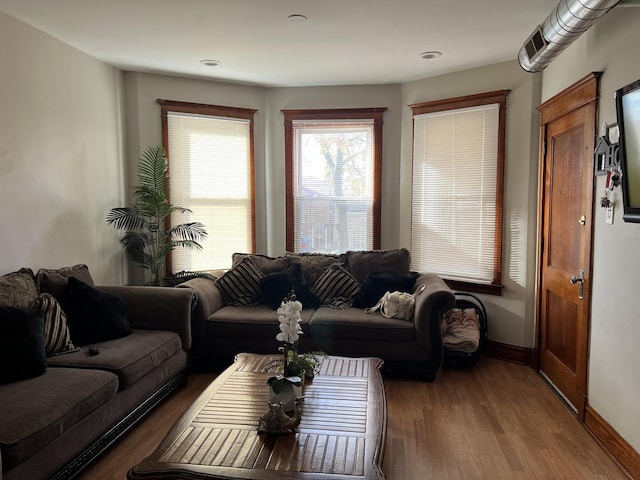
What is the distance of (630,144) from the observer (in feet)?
7.73

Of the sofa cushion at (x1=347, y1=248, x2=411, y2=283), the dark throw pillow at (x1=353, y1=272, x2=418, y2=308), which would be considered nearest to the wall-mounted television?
the dark throw pillow at (x1=353, y1=272, x2=418, y2=308)

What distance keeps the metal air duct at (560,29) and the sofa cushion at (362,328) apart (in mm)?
2087

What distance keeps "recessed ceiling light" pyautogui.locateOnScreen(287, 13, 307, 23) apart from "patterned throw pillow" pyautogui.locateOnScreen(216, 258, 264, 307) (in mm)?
2125

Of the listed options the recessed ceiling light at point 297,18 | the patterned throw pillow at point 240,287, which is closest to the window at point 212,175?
the patterned throw pillow at point 240,287

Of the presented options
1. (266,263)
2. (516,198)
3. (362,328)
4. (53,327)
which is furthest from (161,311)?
(516,198)

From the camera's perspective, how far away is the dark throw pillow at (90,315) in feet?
10.0

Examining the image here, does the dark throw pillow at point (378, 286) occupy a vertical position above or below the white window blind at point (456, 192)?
below

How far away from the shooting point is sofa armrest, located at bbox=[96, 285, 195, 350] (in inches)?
138

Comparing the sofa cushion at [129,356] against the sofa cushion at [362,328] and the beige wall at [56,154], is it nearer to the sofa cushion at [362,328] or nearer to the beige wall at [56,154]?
the beige wall at [56,154]

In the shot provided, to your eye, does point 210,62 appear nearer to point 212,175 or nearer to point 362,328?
point 212,175

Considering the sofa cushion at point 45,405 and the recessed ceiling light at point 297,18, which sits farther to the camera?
the recessed ceiling light at point 297,18

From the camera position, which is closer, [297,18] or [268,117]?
[297,18]

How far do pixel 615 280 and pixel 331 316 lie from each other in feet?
6.44

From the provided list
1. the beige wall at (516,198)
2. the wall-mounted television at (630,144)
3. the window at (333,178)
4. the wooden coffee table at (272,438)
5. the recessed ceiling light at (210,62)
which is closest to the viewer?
the wooden coffee table at (272,438)
